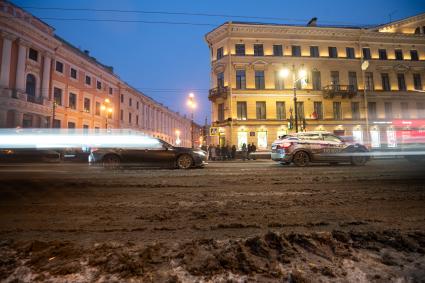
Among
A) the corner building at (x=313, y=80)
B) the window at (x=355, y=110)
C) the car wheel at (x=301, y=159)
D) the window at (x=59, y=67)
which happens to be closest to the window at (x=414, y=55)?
the corner building at (x=313, y=80)

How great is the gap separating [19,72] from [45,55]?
15.1ft

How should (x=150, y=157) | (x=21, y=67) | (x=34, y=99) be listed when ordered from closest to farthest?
(x=150, y=157), (x=21, y=67), (x=34, y=99)

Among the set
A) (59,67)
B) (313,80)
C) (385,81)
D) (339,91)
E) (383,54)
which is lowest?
(339,91)

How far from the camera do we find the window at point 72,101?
108 ft

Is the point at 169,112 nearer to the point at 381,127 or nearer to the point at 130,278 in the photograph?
the point at 381,127

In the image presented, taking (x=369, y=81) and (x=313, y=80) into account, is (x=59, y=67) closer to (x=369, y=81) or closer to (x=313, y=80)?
(x=313, y=80)

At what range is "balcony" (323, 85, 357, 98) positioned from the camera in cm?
3068

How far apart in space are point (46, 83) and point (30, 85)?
1678 mm

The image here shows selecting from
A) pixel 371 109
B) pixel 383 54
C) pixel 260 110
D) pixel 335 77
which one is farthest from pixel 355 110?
pixel 260 110

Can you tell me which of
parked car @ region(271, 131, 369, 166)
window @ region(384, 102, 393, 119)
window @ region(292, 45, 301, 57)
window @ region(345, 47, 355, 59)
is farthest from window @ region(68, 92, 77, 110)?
window @ region(384, 102, 393, 119)

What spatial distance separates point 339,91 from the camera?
3072cm

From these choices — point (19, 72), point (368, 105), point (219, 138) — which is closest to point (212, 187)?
point (219, 138)

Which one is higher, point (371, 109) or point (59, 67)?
point (59, 67)

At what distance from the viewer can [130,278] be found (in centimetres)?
179
